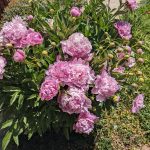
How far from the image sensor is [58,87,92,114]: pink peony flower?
376cm

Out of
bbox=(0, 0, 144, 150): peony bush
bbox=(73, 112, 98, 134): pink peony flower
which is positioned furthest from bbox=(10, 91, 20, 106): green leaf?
bbox=(73, 112, 98, 134): pink peony flower

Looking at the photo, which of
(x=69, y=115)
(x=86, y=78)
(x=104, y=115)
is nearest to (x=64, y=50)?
(x=86, y=78)

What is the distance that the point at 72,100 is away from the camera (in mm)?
3779

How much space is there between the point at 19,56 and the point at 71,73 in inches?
17.7

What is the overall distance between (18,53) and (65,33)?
57 centimetres

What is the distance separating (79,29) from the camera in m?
4.62

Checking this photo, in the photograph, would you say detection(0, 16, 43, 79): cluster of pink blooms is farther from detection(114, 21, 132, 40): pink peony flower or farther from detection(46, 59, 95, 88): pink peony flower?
detection(114, 21, 132, 40): pink peony flower

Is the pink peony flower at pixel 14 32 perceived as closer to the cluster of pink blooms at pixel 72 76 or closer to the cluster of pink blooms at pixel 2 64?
the cluster of pink blooms at pixel 72 76

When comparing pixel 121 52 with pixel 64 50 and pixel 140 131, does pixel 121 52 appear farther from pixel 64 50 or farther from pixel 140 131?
pixel 140 131

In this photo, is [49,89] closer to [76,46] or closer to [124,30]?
[76,46]

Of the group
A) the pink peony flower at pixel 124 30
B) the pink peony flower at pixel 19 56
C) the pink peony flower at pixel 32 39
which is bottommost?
the pink peony flower at pixel 19 56

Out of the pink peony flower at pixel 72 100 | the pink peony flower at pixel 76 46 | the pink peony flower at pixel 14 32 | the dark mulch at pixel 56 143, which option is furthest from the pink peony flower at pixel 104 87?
the dark mulch at pixel 56 143

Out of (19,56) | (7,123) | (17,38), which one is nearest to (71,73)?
(19,56)

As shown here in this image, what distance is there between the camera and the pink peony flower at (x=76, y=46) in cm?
387
